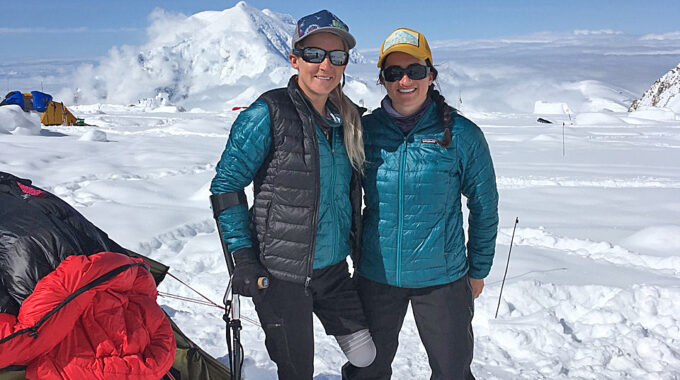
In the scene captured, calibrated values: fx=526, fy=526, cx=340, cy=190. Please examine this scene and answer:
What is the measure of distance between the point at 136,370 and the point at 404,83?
1.43 m

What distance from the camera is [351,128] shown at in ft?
6.86

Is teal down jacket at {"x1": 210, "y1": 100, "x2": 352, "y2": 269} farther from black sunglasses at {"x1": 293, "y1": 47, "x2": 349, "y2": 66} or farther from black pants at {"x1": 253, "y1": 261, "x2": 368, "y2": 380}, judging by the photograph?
black sunglasses at {"x1": 293, "y1": 47, "x2": 349, "y2": 66}

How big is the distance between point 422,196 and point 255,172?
26.6 inches

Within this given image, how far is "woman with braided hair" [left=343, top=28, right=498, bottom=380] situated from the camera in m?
2.15

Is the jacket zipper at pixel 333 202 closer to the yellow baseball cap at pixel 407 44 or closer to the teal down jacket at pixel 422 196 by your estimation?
the teal down jacket at pixel 422 196

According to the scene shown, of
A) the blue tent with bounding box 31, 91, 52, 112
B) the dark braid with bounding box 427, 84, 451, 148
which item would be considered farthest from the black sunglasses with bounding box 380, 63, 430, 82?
the blue tent with bounding box 31, 91, 52, 112

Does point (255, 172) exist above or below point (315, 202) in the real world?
above

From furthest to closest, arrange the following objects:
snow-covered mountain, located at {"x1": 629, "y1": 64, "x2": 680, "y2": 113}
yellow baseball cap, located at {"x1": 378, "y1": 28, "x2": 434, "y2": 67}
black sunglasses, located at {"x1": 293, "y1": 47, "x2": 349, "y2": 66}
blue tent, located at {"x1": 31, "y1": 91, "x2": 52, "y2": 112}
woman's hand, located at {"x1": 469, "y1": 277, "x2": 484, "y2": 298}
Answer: snow-covered mountain, located at {"x1": 629, "y1": 64, "x2": 680, "y2": 113}, blue tent, located at {"x1": 31, "y1": 91, "x2": 52, "y2": 112}, woman's hand, located at {"x1": 469, "y1": 277, "x2": 484, "y2": 298}, yellow baseball cap, located at {"x1": 378, "y1": 28, "x2": 434, "y2": 67}, black sunglasses, located at {"x1": 293, "y1": 47, "x2": 349, "y2": 66}

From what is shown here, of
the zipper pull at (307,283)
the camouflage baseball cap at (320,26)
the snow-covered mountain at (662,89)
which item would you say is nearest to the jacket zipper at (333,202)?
the zipper pull at (307,283)

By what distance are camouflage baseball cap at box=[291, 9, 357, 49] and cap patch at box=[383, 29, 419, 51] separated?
20 centimetres

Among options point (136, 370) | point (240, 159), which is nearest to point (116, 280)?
point (136, 370)

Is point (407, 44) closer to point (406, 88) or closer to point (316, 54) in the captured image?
point (406, 88)

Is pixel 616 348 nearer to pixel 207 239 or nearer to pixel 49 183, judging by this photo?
pixel 207 239

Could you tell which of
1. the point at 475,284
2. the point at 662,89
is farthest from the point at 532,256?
the point at 662,89
